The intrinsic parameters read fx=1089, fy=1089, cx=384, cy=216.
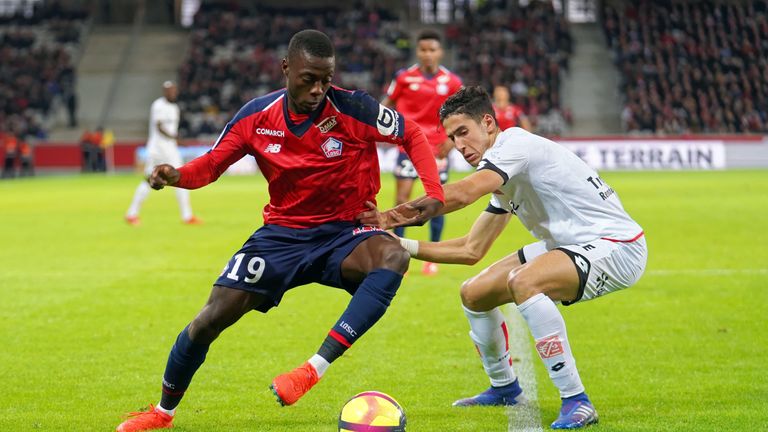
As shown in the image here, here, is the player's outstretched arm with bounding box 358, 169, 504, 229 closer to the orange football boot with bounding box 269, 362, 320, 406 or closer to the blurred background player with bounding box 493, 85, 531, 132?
the orange football boot with bounding box 269, 362, 320, 406

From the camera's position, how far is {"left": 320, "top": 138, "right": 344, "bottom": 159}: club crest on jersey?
19.7 ft

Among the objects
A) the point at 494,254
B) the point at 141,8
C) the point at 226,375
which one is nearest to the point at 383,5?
the point at 141,8

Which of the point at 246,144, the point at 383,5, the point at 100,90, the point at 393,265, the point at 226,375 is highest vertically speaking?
the point at 246,144

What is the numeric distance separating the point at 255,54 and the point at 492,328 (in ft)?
145

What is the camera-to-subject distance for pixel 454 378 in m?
7.33

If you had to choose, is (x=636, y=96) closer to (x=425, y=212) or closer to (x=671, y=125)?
(x=671, y=125)

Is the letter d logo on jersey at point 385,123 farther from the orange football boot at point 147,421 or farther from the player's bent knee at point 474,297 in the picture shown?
the orange football boot at point 147,421

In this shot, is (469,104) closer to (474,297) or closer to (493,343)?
(474,297)

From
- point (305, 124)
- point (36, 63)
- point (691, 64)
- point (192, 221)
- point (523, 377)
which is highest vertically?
point (305, 124)

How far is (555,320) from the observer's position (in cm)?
584

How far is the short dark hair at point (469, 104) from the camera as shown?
20.0 ft

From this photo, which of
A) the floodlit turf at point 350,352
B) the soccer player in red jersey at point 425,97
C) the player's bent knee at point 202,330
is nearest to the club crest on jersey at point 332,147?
the player's bent knee at point 202,330

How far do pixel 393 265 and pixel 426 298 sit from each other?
5.41 metres

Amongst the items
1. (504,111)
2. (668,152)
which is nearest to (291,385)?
(504,111)
